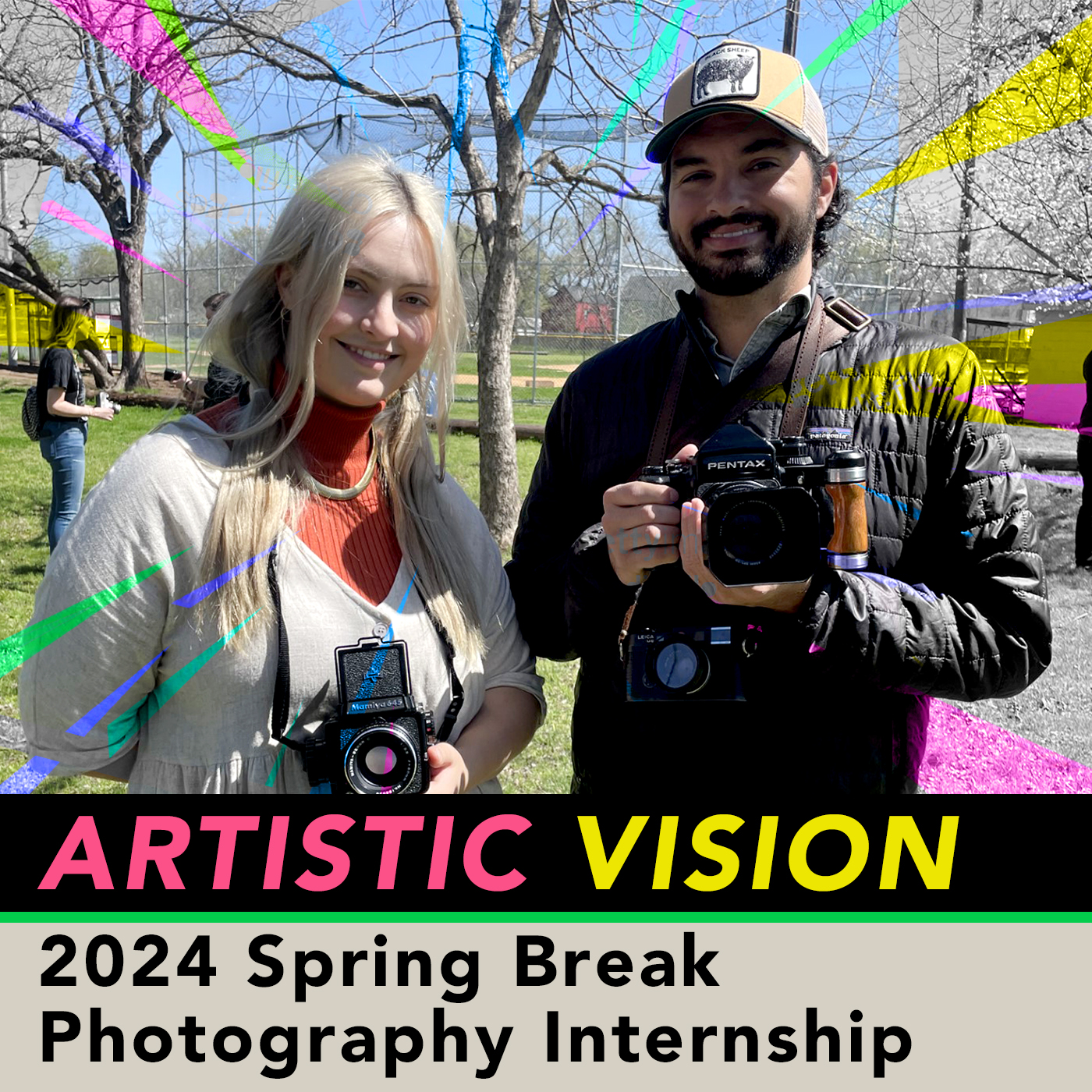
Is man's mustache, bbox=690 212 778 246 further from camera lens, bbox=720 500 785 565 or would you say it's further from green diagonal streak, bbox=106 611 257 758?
green diagonal streak, bbox=106 611 257 758

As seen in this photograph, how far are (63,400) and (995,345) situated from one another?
43.6 ft

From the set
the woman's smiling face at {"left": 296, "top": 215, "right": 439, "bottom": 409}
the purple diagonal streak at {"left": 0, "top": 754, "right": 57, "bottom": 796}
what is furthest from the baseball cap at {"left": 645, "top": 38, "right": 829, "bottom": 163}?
the purple diagonal streak at {"left": 0, "top": 754, "right": 57, "bottom": 796}

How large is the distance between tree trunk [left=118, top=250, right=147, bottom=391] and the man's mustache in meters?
18.5

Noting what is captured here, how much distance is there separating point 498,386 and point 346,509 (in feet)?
16.7

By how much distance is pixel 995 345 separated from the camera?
14930 millimetres

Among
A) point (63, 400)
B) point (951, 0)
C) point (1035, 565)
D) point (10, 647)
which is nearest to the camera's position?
point (1035, 565)

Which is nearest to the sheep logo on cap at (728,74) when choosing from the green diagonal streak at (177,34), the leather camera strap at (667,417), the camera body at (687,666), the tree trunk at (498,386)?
the leather camera strap at (667,417)

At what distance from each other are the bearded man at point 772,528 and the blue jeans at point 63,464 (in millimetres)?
5227

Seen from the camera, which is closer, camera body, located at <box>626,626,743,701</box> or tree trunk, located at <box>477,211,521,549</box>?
camera body, located at <box>626,626,743,701</box>

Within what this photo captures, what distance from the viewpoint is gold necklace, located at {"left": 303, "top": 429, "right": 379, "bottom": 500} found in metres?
1.63

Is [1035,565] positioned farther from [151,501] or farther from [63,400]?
[63,400]

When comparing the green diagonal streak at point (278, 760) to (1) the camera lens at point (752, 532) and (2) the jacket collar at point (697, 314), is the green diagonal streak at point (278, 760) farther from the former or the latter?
Answer: (2) the jacket collar at point (697, 314)

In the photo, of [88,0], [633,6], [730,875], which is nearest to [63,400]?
[88,0]

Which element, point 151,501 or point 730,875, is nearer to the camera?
point 151,501
